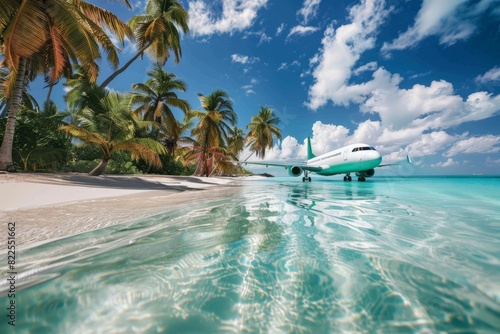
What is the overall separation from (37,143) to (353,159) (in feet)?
62.2

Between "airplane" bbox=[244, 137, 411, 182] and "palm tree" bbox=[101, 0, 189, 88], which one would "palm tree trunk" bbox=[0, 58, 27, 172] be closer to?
"palm tree" bbox=[101, 0, 189, 88]

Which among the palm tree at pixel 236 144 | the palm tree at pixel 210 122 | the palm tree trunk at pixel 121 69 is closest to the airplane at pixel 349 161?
→ the palm tree at pixel 210 122

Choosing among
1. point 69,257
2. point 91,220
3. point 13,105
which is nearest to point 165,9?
point 13,105

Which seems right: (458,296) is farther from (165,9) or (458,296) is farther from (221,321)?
(165,9)

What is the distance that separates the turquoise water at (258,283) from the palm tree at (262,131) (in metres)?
24.1

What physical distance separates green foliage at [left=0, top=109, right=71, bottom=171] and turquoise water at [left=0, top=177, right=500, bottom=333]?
37.5 ft

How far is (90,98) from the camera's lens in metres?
9.40

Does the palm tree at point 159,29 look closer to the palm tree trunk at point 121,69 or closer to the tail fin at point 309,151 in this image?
the palm tree trunk at point 121,69

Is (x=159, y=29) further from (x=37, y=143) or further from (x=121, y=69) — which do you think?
(x=37, y=143)

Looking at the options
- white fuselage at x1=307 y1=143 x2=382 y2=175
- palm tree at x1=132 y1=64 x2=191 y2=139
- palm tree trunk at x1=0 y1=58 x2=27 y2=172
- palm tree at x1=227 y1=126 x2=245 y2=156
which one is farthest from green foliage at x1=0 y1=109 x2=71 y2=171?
palm tree at x1=227 y1=126 x2=245 y2=156

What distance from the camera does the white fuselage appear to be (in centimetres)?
1212

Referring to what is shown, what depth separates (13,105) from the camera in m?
6.74

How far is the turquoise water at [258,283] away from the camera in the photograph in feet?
3.26

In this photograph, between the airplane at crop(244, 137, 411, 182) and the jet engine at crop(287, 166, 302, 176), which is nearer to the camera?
the airplane at crop(244, 137, 411, 182)
